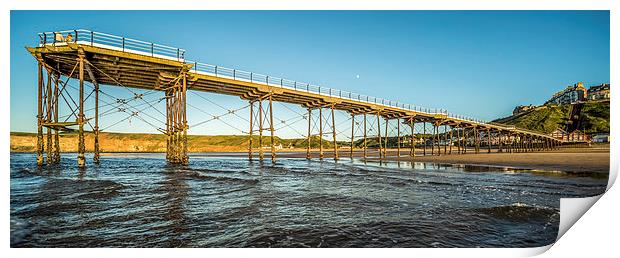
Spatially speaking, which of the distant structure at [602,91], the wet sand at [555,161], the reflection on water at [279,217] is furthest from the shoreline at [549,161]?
the reflection on water at [279,217]

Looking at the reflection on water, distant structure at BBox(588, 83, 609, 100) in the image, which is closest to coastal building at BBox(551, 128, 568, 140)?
distant structure at BBox(588, 83, 609, 100)

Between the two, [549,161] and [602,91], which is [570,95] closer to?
[549,161]

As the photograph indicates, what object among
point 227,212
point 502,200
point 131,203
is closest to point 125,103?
point 131,203

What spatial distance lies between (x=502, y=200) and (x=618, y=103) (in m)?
4.17

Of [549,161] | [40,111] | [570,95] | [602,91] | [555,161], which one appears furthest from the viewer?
[570,95]

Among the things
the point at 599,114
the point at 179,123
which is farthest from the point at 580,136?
the point at 179,123

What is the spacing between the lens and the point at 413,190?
10.6m

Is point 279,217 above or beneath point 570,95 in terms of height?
beneath

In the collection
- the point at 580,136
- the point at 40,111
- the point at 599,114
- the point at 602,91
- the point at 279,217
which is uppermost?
the point at 602,91

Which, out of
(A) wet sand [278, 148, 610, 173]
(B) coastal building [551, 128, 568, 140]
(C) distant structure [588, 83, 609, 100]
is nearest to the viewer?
(C) distant structure [588, 83, 609, 100]

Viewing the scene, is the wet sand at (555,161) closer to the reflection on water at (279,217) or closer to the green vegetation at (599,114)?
the green vegetation at (599,114)

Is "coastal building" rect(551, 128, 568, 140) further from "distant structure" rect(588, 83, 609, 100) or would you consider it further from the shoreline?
"distant structure" rect(588, 83, 609, 100)

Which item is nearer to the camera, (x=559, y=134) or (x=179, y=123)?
(x=179, y=123)

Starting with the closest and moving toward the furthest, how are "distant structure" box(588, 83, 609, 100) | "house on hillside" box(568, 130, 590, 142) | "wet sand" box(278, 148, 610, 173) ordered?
1. "distant structure" box(588, 83, 609, 100)
2. "wet sand" box(278, 148, 610, 173)
3. "house on hillside" box(568, 130, 590, 142)
